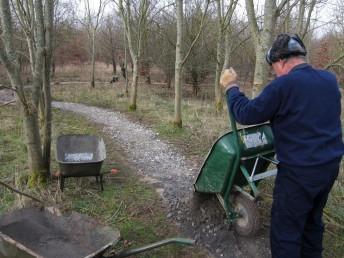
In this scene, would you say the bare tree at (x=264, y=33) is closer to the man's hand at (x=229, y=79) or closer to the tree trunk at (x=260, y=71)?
the tree trunk at (x=260, y=71)

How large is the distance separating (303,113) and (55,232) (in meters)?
2.63

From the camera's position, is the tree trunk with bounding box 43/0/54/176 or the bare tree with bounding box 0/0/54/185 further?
Answer: the tree trunk with bounding box 43/0/54/176

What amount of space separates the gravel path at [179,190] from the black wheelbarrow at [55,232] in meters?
1.15

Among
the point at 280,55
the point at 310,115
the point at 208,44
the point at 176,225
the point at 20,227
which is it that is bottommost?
the point at 176,225

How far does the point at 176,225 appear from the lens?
13.4ft

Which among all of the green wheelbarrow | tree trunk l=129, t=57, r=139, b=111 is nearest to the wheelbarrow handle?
the green wheelbarrow

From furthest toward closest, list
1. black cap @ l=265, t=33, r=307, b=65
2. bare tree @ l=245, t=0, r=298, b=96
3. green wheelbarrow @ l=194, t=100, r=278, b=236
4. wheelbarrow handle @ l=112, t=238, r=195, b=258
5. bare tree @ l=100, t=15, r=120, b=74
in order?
bare tree @ l=100, t=15, r=120, b=74, bare tree @ l=245, t=0, r=298, b=96, green wheelbarrow @ l=194, t=100, r=278, b=236, wheelbarrow handle @ l=112, t=238, r=195, b=258, black cap @ l=265, t=33, r=307, b=65

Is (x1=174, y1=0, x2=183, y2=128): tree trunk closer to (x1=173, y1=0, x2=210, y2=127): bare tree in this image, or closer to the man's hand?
(x1=173, y1=0, x2=210, y2=127): bare tree

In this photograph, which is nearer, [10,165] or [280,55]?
[280,55]

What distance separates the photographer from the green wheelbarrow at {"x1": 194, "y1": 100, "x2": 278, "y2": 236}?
10.6 ft

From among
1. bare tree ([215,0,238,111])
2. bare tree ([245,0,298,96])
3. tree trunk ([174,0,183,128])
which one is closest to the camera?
bare tree ([245,0,298,96])

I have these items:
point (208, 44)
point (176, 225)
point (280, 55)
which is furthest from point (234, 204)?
point (208, 44)

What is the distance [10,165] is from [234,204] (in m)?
4.41

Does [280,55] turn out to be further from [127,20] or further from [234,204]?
[127,20]
